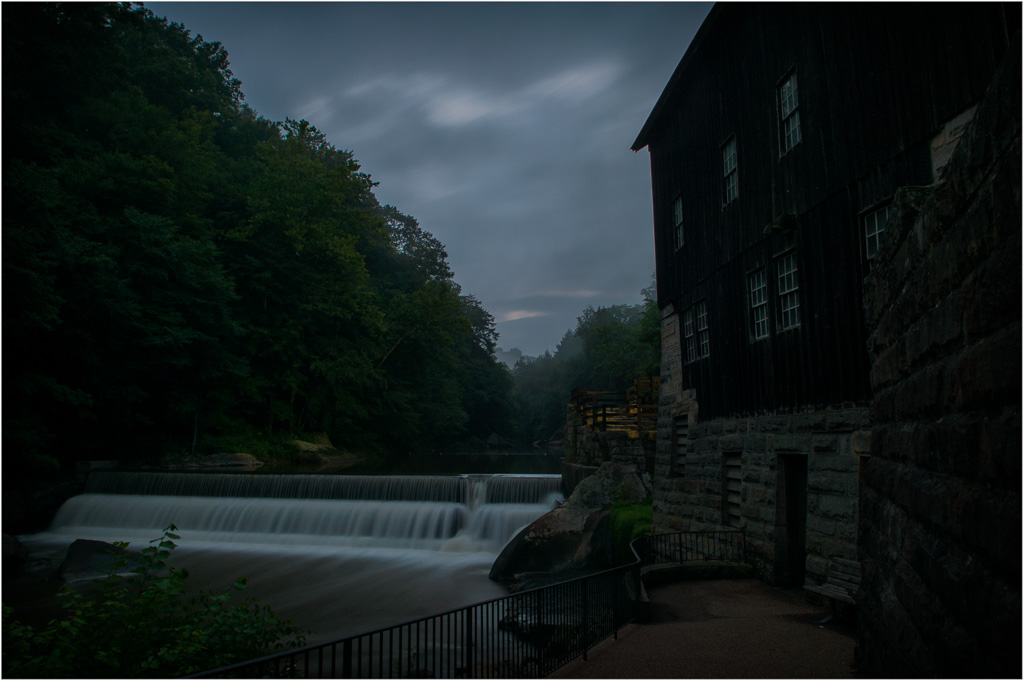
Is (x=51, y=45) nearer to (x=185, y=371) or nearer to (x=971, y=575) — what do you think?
(x=185, y=371)

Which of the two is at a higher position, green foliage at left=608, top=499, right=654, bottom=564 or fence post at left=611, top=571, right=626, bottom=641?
fence post at left=611, top=571, right=626, bottom=641

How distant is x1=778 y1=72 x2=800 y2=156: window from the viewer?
11578 mm

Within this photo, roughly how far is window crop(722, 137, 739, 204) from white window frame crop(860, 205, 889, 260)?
14.1 feet

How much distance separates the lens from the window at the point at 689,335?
16.1 metres

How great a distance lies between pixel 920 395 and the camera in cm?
362

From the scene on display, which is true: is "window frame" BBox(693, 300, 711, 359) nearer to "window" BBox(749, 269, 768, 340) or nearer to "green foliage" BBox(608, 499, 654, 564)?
"window" BBox(749, 269, 768, 340)

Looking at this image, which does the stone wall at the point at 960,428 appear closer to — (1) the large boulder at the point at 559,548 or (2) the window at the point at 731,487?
(2) the window at the point at 731,487

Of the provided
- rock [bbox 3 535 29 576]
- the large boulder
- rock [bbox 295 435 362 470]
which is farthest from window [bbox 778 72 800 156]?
rock [bbox 295 435 362 470]

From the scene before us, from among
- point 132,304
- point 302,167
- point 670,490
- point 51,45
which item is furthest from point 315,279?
point 670,490

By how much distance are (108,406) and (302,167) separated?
63.8ft

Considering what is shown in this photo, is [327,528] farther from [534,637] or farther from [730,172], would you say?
[730,172]

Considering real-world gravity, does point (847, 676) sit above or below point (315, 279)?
below

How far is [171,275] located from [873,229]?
1190 inches

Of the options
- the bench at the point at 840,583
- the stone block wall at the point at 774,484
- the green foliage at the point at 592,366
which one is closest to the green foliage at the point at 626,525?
the stone block wall at the point at 774,484
